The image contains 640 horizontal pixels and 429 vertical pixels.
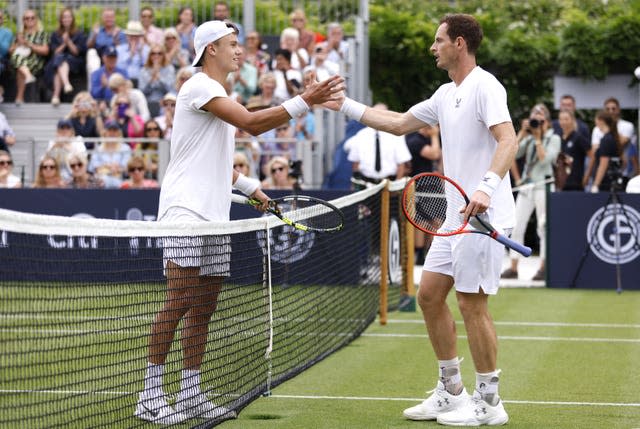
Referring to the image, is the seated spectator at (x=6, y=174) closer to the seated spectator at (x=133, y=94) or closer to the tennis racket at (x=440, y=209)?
the seated spectator at (x=133, y=94)

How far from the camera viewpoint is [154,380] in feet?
21.9

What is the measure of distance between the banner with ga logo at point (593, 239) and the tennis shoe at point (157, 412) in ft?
31.0

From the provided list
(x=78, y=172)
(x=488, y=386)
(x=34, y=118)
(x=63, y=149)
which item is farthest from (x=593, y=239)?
(x=34, y=118)

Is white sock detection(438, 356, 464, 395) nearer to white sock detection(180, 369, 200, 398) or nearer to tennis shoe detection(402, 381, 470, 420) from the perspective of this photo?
tennis shoe detection(402, 381, 470, 420)

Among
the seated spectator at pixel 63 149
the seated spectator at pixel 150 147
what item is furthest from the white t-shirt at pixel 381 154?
A: the seated spectator at pixel 63 149

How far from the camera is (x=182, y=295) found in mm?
6809

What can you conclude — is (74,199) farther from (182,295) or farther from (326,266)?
(182,295)

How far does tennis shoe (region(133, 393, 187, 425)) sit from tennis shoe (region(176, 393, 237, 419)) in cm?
5

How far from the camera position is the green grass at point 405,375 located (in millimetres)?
7020

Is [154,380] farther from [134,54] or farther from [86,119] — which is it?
[134,54]

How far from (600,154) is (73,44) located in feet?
27.3

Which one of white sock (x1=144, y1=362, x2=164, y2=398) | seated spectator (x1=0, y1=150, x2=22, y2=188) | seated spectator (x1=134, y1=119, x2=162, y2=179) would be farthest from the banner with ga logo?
white sock (x1=144, y1=362, x2=164, y2=398)

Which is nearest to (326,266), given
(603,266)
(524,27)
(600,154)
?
(603,266)

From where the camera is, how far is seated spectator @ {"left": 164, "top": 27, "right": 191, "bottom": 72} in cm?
1884
